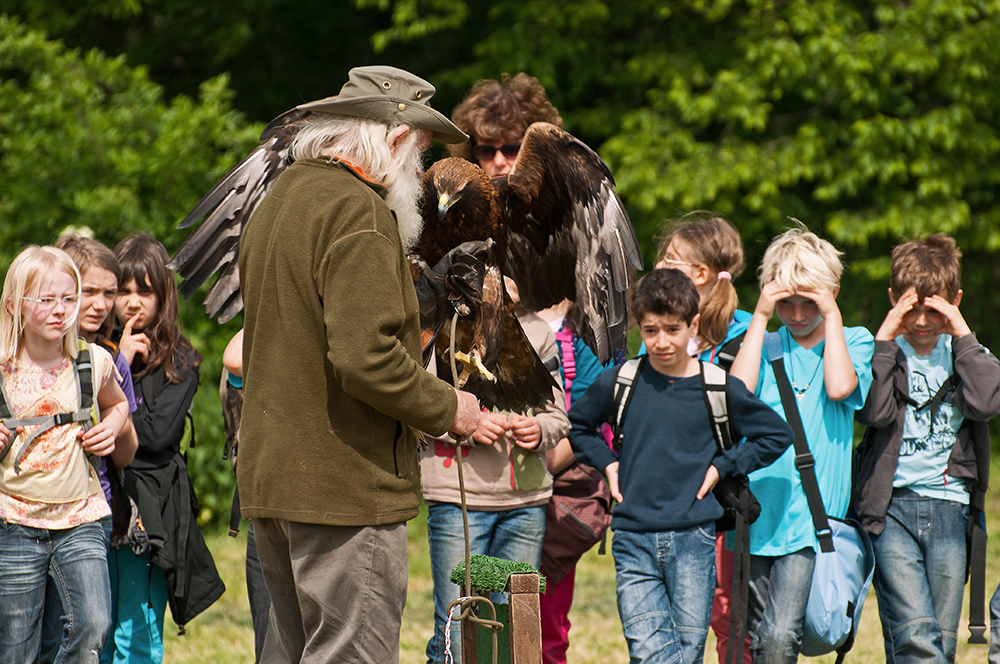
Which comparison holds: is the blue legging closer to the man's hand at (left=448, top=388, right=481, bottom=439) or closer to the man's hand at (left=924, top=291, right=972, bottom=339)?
the man's hand at (left=448, top=388, right=481, bottom=439)

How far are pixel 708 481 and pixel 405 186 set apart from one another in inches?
60.7

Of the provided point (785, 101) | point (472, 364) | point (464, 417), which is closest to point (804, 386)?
point (472, 364)

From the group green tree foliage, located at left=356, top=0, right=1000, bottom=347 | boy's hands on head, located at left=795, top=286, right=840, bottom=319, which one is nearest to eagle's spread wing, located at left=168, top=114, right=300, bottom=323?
boy's hands on head, located at left=795, top=286, right=840, bottom=319

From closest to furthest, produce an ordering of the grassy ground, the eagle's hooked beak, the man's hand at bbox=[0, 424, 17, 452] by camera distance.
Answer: the man's hand at bbox=[0, 424, 17, 452], the eagle's hooked beak, the grassy ground

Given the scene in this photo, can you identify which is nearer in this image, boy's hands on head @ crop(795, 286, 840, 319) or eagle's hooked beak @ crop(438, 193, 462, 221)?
eagle's hooked beak @ crop(438, 193, 462, 221)

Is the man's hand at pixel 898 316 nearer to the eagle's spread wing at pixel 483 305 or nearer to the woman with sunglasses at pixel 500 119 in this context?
the eagle's spread wing at pixel 483 305

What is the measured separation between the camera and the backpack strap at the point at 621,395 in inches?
143

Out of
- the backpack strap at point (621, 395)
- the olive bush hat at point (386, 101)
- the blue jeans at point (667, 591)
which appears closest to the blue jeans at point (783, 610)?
the blue jeans at point (667, 591)

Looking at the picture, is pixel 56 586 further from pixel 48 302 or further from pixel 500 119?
pixel 500 119

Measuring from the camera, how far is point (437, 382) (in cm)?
245

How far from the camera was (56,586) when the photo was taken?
328cm

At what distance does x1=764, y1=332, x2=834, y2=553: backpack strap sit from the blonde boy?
0.11 feet

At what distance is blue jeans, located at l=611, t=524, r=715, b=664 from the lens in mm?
3354

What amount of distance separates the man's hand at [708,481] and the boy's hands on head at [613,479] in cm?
27
